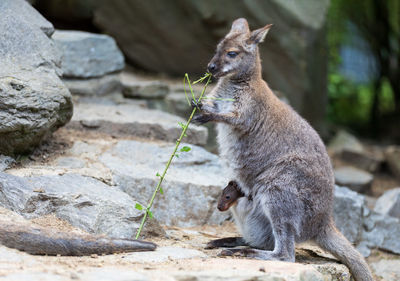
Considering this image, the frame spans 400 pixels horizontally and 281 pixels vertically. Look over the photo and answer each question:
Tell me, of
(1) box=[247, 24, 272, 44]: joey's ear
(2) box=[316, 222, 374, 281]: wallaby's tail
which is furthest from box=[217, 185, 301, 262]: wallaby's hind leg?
(1) box=[247, 24, 272, 44]: joey's ear

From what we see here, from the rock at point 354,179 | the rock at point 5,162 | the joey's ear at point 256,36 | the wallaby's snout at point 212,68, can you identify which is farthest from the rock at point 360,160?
the rock at point 5,162

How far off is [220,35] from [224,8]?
49cm

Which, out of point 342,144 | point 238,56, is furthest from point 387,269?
point 342,144

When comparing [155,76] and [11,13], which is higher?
[11,13]

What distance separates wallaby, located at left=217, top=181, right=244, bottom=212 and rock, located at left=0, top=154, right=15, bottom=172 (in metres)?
1.96

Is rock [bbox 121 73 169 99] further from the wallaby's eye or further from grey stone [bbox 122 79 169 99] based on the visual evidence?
the wallaby's eye

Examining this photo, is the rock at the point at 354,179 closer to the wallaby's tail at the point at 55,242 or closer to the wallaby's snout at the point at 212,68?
the wallaby's snout at the point at 212,68

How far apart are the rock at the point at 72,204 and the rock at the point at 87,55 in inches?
135

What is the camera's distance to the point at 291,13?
973cm

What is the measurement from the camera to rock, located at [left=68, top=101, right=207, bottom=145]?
716 centimetres

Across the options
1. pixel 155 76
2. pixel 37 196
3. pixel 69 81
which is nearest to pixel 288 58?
pixel 155 76

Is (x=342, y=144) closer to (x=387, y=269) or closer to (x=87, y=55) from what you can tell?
(x=387, y=269)

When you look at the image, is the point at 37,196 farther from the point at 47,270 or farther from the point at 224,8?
the point at 224,8

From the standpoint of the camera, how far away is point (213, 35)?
9.99 meters
